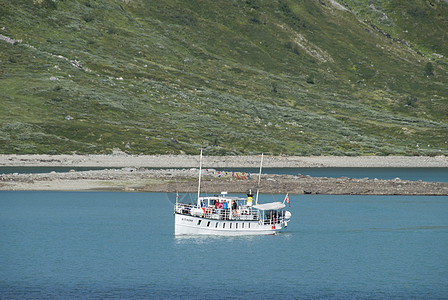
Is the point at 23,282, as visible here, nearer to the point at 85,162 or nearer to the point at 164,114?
the point at 85,162

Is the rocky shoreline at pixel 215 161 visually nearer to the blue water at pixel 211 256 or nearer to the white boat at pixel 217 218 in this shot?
the blue water at pixel 211 256

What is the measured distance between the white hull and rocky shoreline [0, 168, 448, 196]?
25.5 metres

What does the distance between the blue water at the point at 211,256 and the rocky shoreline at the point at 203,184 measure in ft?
33.1

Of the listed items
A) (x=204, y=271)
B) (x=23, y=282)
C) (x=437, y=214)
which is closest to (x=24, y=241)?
(x=23, y=282)

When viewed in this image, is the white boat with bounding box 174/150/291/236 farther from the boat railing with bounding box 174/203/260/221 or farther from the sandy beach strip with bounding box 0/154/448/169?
the sandy beach strip with bounding box 0/154/448/169

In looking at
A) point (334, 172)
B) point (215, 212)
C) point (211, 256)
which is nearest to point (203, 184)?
point (215, 212)

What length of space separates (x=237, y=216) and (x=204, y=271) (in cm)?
1217

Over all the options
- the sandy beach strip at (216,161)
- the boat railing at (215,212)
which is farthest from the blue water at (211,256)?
the sandy beach strip at (216,161)

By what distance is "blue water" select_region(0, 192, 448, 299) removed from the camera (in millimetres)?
42344

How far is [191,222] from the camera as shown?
187 feet

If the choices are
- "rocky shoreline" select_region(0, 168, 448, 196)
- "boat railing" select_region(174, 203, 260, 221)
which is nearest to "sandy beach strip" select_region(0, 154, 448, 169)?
"rocky shoreline" select_region(0, 168, 448, 196)

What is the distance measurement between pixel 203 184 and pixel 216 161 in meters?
48.0

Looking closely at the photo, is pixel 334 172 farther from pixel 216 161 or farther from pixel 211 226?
pixel 211 226

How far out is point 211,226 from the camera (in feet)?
189
